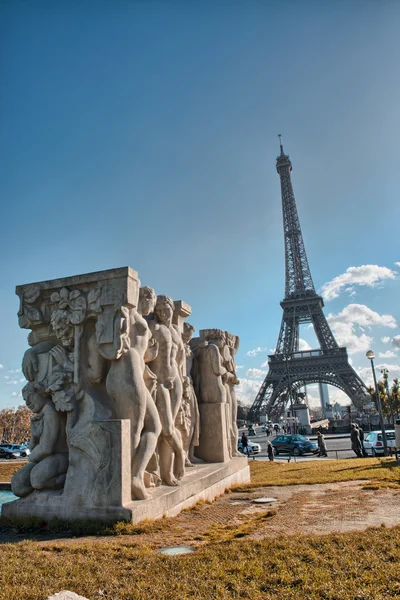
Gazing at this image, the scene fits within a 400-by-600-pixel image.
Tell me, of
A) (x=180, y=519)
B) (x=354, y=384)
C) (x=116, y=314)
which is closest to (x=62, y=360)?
(x=116, y=314)

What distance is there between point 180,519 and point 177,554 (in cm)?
198

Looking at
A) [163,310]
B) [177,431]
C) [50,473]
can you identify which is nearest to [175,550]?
[50,473]

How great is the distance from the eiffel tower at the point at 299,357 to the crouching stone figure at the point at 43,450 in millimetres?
38511

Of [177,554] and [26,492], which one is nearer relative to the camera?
[177,554]

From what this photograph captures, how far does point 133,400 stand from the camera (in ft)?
21.5

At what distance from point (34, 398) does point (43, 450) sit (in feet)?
2.68

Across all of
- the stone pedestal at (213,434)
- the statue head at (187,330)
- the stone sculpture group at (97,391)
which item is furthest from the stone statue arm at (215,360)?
the stone sculpture group at (97,391)

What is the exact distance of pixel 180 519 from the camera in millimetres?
6551

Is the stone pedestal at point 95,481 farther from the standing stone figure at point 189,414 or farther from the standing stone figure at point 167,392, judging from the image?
the standing stone figure at point 189,414

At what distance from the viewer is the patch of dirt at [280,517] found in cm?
A: 545

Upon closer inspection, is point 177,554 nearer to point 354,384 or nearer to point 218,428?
point 218,428

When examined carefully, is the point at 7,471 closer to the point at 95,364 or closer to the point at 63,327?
the point at 63,327

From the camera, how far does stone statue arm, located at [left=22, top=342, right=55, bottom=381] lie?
717cm

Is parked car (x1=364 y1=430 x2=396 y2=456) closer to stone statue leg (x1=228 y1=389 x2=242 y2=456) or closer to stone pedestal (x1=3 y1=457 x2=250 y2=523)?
stone statue leg (x1=228 y1=389 x2=242 y2=456)
